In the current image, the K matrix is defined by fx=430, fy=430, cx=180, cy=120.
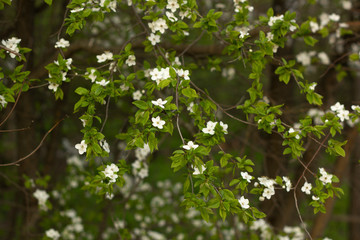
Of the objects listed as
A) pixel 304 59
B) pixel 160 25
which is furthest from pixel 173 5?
pixel 304 59

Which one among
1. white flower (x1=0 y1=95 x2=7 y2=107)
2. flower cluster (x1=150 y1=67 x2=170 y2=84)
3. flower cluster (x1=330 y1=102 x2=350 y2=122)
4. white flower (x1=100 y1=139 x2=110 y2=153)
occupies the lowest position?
white flower (x1=100 y1=139 x2=110 y2=153)

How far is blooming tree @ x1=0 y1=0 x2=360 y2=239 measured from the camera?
2.35m

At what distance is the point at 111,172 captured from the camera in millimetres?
2387

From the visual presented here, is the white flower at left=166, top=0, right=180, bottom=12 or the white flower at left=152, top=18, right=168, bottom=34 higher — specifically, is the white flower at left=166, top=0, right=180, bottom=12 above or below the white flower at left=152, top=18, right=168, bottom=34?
above

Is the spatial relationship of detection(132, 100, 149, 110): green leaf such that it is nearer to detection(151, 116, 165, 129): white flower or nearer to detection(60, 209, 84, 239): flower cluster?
detection(151, 116, 165, 129): white flower

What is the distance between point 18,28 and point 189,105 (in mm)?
2114

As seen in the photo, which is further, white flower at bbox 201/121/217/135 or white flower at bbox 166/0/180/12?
white flower at bbox 166/0/180/12

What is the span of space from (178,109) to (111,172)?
20.5 inches

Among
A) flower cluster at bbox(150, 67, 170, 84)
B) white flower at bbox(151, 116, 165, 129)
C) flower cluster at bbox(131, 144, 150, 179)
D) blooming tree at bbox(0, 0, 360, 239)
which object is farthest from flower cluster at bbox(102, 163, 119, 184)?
flower cluster at bbox(131, 144, 150, 179)

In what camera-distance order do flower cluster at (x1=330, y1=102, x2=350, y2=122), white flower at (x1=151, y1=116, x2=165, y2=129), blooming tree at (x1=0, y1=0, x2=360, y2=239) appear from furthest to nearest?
flower cluster at (x1=330, y1=102, x2=350, y2=122)
blooming tree at (x1=0, y1=0, x2=360, y2=239)
white flower at (x1=151, y1=116, x2=165, y2=129)

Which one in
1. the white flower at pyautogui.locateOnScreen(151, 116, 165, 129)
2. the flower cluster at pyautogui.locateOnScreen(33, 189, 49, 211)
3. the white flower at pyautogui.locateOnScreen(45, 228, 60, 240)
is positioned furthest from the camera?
the flower cluster at pyautogui.locateOnScreen(33, 189, 49, 211)

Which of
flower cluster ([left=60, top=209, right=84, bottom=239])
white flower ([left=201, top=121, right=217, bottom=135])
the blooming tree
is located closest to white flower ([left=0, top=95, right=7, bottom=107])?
the blooming tree

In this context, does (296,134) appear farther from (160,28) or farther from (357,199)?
(357,199)

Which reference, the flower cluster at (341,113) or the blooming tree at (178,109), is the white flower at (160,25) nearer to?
the blooming tree at (178,109)
